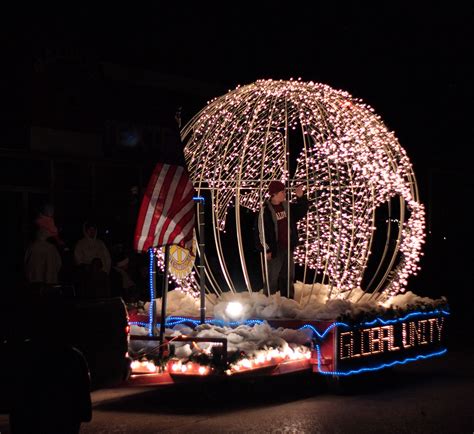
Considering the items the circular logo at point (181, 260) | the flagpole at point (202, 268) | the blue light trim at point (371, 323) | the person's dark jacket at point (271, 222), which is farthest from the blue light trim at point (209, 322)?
the person's dark jacket at point (271, 222)

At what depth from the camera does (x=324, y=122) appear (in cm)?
1165

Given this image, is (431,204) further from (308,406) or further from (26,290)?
(26,290)

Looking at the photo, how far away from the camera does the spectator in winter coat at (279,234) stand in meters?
12.1

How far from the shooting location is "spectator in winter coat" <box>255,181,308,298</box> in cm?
1212

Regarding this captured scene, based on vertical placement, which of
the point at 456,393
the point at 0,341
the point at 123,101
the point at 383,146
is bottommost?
the point at 456,393

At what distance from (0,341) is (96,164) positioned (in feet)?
41.6

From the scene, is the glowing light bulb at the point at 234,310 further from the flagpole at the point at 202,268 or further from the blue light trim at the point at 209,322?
the flagpole at the point at 202,268

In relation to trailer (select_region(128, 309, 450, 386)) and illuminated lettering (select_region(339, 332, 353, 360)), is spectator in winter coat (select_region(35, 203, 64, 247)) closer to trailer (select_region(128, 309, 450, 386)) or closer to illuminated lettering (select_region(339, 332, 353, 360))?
trailer (select_region(128, 309, 450, 386))

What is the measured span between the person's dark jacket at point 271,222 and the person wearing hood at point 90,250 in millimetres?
2855

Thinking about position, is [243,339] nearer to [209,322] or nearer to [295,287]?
[209,322]

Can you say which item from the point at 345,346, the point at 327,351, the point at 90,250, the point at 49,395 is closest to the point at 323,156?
the point at 345,346

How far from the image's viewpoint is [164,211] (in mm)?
10461

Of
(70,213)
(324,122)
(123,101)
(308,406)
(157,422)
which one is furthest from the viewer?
(123,101)

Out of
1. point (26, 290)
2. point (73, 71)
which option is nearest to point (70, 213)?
point (73, 71)
